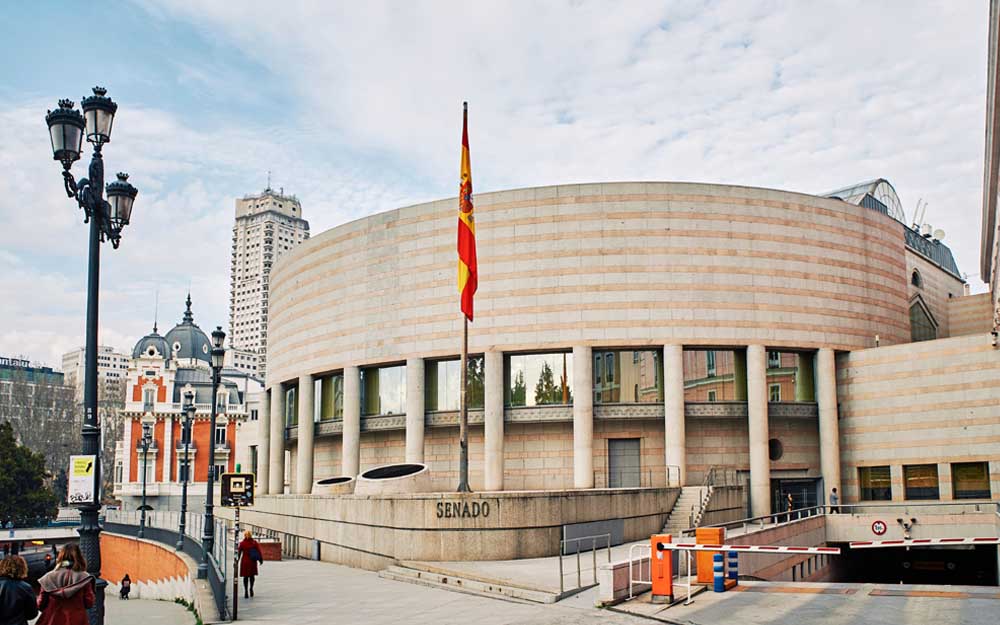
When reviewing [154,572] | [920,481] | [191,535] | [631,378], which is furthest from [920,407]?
[154,572]

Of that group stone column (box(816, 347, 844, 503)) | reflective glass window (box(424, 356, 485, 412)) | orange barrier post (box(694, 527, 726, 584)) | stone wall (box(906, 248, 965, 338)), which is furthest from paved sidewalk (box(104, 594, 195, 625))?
stone wall (box(906, 248, 965, 338))

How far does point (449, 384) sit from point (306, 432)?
10.4 metres

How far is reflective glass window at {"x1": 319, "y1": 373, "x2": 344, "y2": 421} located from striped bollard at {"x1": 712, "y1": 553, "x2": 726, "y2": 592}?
32.2 meters

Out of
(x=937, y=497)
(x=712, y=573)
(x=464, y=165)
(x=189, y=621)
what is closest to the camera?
(x=712, y=573)

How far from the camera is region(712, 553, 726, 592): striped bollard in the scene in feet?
66.1

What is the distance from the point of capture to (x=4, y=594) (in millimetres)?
9453

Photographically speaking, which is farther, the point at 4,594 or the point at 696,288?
the point at 696,288

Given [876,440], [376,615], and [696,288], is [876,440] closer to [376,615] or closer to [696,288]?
[696,288]

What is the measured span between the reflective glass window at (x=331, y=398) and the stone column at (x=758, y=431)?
20.8 m

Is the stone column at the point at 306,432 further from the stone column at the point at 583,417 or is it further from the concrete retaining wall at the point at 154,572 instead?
the stone column at the point at 583,417

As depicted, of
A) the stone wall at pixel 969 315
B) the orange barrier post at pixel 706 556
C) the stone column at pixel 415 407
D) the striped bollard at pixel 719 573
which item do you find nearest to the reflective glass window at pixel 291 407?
the stone column at pixel 415 407

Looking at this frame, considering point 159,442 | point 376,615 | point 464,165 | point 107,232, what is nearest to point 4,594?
point 107,232

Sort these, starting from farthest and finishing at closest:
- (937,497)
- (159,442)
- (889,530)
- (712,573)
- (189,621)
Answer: (159,442) → (937,497) → (889,530) → (189,621) → (712,573)

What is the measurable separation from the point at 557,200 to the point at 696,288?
7317mm
